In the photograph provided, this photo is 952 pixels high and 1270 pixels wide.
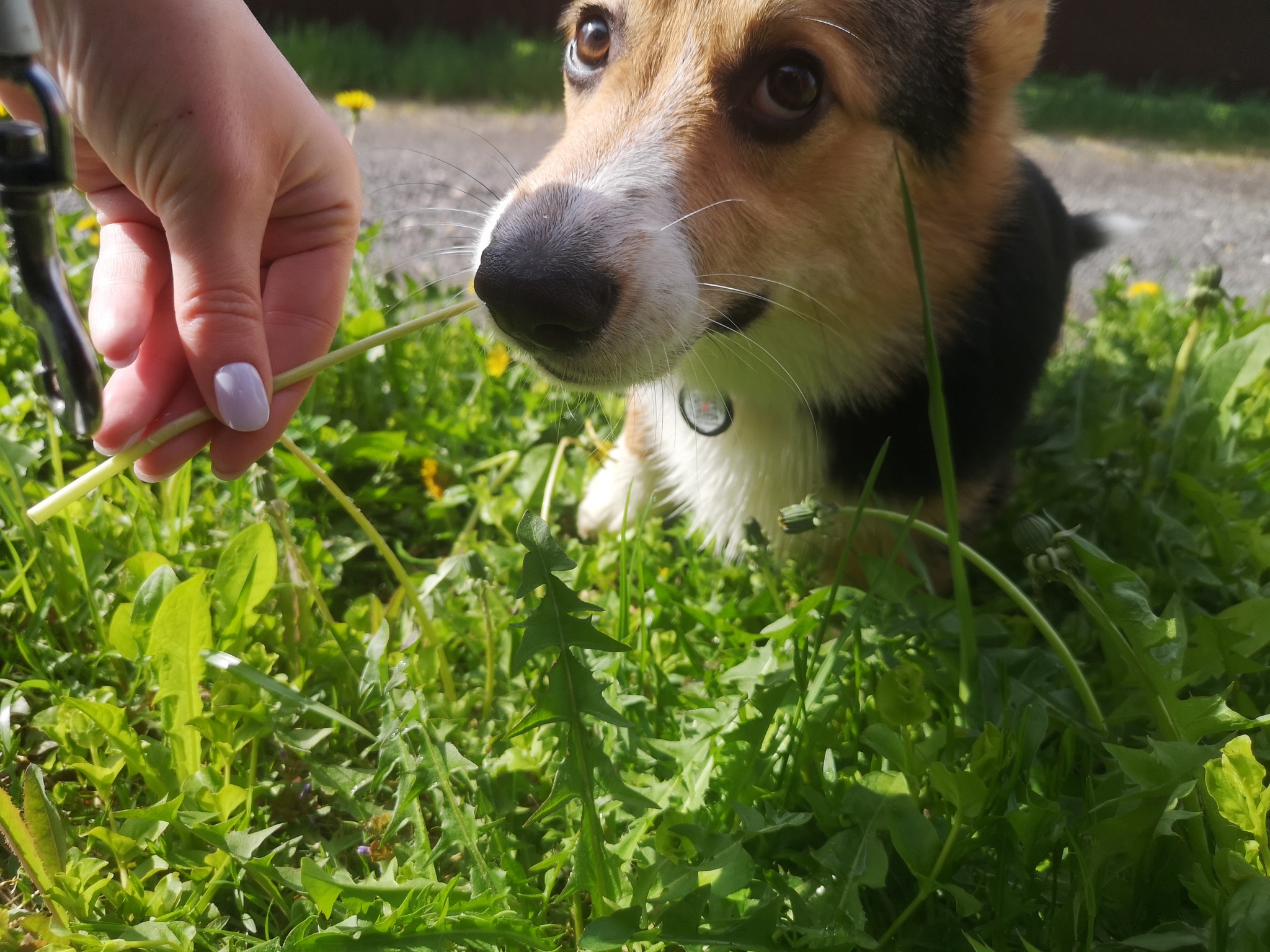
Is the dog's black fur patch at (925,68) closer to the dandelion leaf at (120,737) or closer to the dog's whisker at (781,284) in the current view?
the dog's whisker at (781,284)

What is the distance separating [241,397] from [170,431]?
12 cm

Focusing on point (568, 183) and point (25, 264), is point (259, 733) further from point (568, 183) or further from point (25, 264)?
point (568, 183)

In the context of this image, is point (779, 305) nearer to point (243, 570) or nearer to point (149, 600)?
point (243, 570)

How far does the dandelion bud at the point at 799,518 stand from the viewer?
1.29m

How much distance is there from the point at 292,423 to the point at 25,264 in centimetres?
142

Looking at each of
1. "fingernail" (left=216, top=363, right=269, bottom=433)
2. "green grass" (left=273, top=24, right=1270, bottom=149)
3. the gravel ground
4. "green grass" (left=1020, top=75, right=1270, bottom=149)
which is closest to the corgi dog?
"fingernail" (left=216, top=363, right=269, bottom=433)

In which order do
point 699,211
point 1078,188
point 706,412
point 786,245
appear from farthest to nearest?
point 1078,188
point 706,412
point 786,245
point 699,211

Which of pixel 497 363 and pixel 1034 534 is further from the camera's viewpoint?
pixel 497 363

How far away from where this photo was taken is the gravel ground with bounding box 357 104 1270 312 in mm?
4242

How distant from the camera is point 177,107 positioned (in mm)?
1232

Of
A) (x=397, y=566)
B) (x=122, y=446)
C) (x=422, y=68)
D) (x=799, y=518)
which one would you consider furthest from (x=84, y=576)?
(x=422, y=68)

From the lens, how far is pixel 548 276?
1.46 m

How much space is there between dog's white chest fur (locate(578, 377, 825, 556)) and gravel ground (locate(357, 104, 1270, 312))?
5.14 feet

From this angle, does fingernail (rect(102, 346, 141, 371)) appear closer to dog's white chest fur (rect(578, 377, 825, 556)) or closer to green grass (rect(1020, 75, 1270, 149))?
dog's white chest fur (rect(578, 377, 825, 556))
